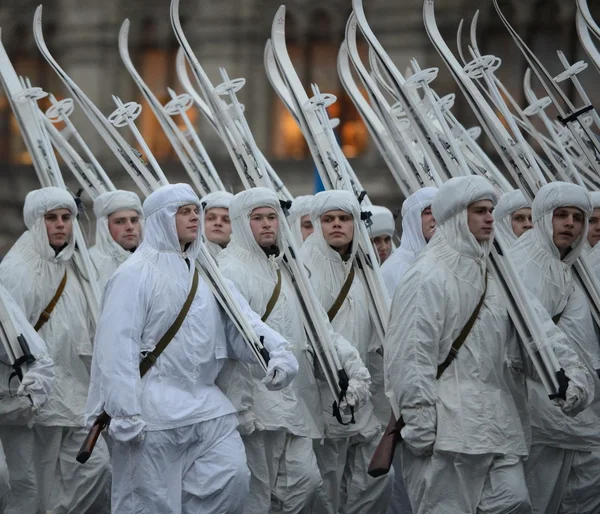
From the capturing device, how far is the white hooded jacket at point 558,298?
9797mm

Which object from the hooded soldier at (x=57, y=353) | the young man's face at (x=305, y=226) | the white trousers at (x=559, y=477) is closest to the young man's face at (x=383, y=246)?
the young man's face at (x=305, y=226)

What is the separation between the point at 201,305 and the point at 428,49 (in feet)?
76.3

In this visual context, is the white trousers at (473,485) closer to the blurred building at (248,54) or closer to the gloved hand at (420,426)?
the gloved hand at (420,426)

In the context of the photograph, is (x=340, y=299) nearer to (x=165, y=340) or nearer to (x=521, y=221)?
(x=521, y=221)

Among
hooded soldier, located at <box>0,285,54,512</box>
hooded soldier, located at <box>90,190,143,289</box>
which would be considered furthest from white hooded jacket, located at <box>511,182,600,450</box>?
hooded soldier, located at <box>90,190,143,289</box>

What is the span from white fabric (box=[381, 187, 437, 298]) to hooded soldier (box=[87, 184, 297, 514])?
10.7 ft

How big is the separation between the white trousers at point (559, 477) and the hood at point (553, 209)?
1.20 m

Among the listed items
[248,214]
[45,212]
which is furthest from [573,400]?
[45,212]

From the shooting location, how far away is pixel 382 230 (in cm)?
1358

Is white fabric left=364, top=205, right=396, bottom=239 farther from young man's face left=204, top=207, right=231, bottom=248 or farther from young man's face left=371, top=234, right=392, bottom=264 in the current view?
young man's face left=204, top=207, right=231, bottom=248

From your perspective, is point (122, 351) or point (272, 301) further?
point (272, 301)

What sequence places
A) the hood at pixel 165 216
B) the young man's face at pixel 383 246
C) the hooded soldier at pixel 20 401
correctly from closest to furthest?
the hood at pixel 165 216 < the hooded soldier at pixel 20 401 < the young man's face at pixel 383 246

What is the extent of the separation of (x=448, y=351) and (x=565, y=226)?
192 centimetres

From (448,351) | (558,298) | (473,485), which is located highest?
(448,351)
